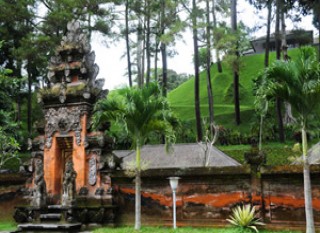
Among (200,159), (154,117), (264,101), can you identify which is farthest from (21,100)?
(264,101)

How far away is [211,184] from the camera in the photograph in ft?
38.5

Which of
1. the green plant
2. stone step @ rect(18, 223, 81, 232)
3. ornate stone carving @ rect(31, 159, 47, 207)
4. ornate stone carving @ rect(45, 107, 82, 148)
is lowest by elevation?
stone step @ rect(18, 223, 81, 232)

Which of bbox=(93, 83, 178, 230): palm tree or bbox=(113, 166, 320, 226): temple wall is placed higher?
bbox=(93, 83, 178, 230): palm tree

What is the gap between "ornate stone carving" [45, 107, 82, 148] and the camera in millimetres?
13625

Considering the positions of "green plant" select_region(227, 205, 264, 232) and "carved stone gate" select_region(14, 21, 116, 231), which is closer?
"green plant" select_region(227, 205, 264, 232)

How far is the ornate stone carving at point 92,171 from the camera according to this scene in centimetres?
1312

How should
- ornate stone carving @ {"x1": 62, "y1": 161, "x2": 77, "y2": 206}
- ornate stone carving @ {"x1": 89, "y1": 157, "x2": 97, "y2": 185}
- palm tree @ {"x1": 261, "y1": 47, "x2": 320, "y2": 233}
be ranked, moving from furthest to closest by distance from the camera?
ornate stone carving @ {"x1": 89, "y1": 157, "x2": 97, "y2": 185} → ornate stone carving @ {"x1": 62, "y1": 161, "x2": 77, "y2": 206} → palm tree @ {"x1": 261, "y1": 47, "x2": 320, "y2": 233}

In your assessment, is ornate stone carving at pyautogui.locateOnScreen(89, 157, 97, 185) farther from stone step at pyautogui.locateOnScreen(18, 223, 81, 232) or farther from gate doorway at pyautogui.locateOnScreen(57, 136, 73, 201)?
stone step at pyautogui.locateOnScreen(18, 223, 81, 232)

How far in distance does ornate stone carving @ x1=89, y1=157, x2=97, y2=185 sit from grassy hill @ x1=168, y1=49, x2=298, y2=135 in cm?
1988

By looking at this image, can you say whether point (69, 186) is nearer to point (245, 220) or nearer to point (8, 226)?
point (8, 226)

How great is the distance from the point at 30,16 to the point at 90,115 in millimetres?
15006

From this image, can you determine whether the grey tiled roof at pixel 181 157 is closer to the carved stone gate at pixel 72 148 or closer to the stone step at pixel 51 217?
the carved stone gate at pixel 72 148

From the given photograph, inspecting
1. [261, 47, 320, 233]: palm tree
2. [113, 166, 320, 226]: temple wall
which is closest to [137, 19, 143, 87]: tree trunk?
[113, 166, 320, 226]: temple wall

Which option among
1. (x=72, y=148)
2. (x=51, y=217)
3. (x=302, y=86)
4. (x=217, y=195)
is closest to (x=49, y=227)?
(x=51, y=217)
